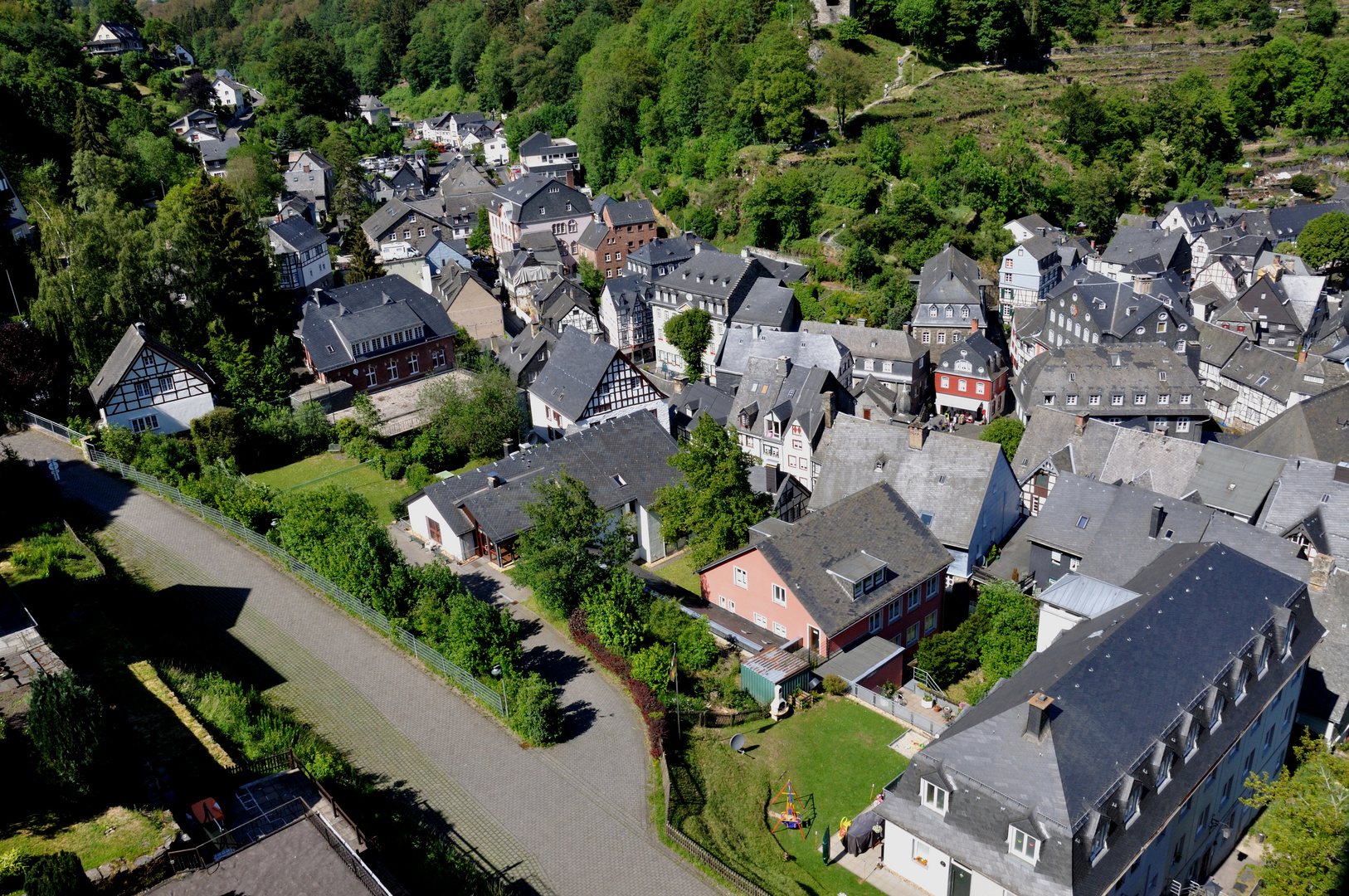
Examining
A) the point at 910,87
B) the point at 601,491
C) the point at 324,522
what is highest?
the point at 910,87

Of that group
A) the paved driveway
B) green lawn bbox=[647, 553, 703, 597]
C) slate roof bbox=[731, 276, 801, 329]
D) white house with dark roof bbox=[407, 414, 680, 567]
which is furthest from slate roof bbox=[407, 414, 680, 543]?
slate roof bbox=[731, 276, 801, 329]

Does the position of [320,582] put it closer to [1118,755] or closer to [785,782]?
[785,782]

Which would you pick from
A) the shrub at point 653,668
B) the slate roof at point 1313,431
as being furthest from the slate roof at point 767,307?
the shrub at point 653,668

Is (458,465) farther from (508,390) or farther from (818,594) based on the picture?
(818,594)

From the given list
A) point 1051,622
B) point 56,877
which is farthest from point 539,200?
point 56,877

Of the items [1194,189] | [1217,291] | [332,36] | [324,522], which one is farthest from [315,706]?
[332,36]

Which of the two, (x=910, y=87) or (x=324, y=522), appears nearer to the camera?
(x=324, y=522)

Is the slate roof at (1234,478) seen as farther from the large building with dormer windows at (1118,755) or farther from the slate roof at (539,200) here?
Answer: the slate roof at (539,200)
